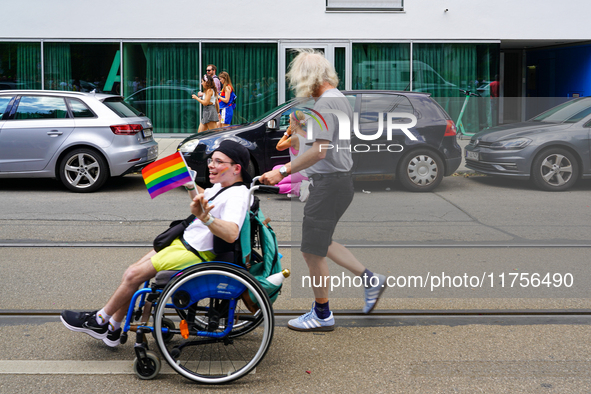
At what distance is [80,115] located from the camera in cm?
1004

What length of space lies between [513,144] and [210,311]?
7.52 metres

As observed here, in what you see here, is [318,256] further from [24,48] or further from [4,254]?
[24,48]

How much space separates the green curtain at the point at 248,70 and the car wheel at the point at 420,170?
806 cm

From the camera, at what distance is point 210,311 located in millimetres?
3480

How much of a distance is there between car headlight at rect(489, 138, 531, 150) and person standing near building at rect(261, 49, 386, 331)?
6.34m

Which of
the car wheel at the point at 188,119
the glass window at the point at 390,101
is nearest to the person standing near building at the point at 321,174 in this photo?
the glass window at the point at 390,101

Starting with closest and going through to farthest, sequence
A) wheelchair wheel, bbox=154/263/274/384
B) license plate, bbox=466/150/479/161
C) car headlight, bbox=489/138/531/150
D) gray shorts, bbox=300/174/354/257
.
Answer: wheelchair wheel, bbox=154/263/274/384 < gray shorts, bbox=300/174/354/257 < car headlight, bbox=489/138/531/150 < license plate, bbox=466/150/479/161

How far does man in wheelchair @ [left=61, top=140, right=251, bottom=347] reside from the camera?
340 cm

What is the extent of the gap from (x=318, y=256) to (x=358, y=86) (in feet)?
43.1

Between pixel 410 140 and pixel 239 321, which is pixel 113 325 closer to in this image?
pixel 239 321

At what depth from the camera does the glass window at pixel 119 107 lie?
10250mm

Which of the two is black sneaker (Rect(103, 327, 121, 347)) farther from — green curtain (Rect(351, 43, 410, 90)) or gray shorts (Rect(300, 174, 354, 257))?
green curtain (Rect(351, 43, 410, 90))
